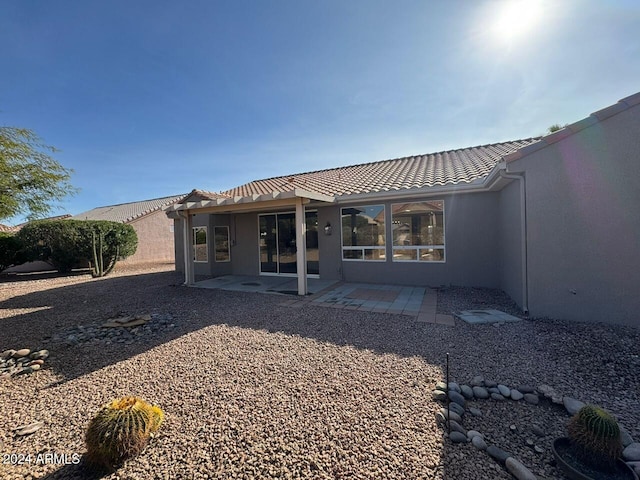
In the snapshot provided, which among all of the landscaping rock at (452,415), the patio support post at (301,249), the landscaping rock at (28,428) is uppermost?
the patio support post at (301,249)

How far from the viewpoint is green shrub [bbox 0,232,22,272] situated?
14854mm

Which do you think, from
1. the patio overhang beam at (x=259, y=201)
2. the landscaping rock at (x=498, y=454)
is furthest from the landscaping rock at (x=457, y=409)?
the patio overhang beam at (x=259, y=201)

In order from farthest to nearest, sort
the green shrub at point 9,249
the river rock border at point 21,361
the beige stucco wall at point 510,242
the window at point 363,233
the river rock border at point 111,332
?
the green shrub at point 9,249, the window at point 363,233, the beige stucco wall at point 510,242, the river rock border at point 111,332, the river rock border at point 21,361

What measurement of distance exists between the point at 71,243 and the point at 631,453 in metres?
Answer: 20.1

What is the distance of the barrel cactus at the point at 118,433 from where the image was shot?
2.27 m

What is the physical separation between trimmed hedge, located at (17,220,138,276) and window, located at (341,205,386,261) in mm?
12721

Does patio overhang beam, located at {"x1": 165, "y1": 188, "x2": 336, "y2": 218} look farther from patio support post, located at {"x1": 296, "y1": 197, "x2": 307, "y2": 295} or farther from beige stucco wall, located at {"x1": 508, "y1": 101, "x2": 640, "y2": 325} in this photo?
beige stucco wall, located at {"x1": 508, "y1": 101, "x2": 640, "y2": 325}

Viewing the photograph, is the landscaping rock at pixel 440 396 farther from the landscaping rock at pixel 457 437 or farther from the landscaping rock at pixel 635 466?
the landscaping rock at pixel 635 466

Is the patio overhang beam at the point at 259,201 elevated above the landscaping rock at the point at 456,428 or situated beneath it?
elevated above

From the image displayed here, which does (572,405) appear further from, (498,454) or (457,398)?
(498,454)

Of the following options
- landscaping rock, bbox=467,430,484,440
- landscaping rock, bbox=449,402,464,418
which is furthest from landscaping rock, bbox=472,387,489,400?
landscaping rock, bbox=467,430,484,440

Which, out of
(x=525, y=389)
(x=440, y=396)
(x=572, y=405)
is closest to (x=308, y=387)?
(x=440, y=396)

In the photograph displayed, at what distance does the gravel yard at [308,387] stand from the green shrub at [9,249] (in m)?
12.7

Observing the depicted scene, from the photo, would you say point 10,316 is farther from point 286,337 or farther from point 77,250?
point 77,250
